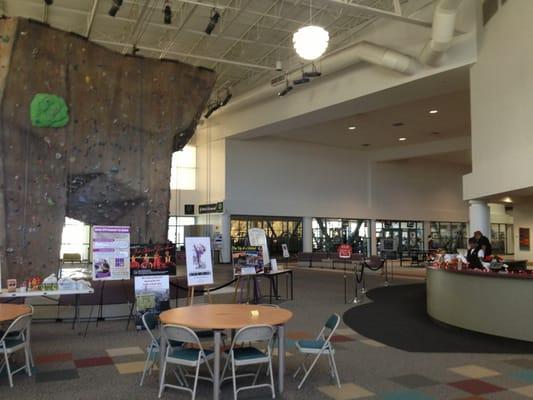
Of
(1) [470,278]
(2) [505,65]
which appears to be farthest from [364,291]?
(2) [505,65]

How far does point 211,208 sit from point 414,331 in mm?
14864

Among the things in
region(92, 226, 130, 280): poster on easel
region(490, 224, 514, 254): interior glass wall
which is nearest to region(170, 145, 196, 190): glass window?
region(92, 226, 130, 280): poster on easel

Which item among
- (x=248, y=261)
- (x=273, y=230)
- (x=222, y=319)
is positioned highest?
(x=273, y=230)

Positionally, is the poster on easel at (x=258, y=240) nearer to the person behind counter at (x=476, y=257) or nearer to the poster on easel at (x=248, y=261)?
the poster on easel at (x=248, y=261)

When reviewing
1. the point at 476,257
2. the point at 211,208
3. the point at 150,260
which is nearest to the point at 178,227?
the point at 211,208

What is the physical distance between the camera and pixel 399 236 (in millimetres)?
26953

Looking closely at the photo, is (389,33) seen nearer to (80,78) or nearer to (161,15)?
(161,15)

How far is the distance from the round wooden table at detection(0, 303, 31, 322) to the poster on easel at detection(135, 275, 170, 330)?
88.1 inches

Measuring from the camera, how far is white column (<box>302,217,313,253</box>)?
2380cm

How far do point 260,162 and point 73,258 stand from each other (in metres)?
8.83

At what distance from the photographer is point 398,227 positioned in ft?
88.4

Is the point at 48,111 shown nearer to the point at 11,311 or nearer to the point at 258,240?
the point at 258,240

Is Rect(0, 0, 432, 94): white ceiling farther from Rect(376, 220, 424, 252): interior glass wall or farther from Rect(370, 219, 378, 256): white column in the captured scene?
Rect(376, 220, 424, 252): interior glass wall

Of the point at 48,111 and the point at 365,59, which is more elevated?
the point at 365,59
